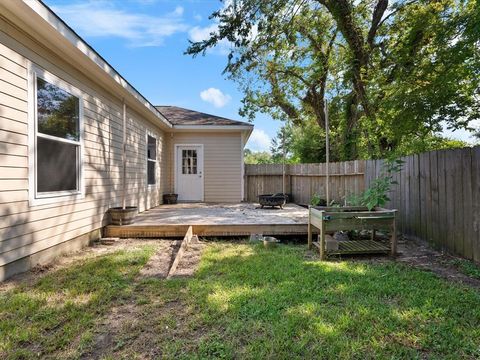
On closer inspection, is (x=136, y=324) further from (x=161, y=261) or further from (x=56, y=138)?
(x=56, y=138)

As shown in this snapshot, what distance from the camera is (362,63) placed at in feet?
29.7

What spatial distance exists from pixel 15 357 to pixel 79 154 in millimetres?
3184

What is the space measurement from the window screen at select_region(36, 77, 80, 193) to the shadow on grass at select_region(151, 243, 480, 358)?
2.22 meters

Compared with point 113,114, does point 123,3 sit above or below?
above

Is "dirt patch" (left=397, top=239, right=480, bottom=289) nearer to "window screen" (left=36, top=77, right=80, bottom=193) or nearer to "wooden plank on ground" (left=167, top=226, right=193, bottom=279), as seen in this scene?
"wooden plank on ground" (left=167, top=226, right=193, bottom=279)

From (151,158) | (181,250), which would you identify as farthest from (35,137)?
(151,158)

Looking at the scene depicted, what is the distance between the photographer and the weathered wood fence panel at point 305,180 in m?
7.34

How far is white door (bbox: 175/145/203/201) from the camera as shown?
970 cm

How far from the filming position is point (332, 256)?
4012 mm

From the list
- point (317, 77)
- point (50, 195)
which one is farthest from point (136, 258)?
point (317, 77)

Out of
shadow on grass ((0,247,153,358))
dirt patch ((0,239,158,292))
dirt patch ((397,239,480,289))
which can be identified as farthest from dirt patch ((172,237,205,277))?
dirt patch ((397,239,480,289))

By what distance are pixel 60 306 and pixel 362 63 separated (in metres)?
9.82

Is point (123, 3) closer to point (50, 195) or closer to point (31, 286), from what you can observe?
point (50, 195)

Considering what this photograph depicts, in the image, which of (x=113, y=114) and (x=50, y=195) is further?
(x=113, y=114)
